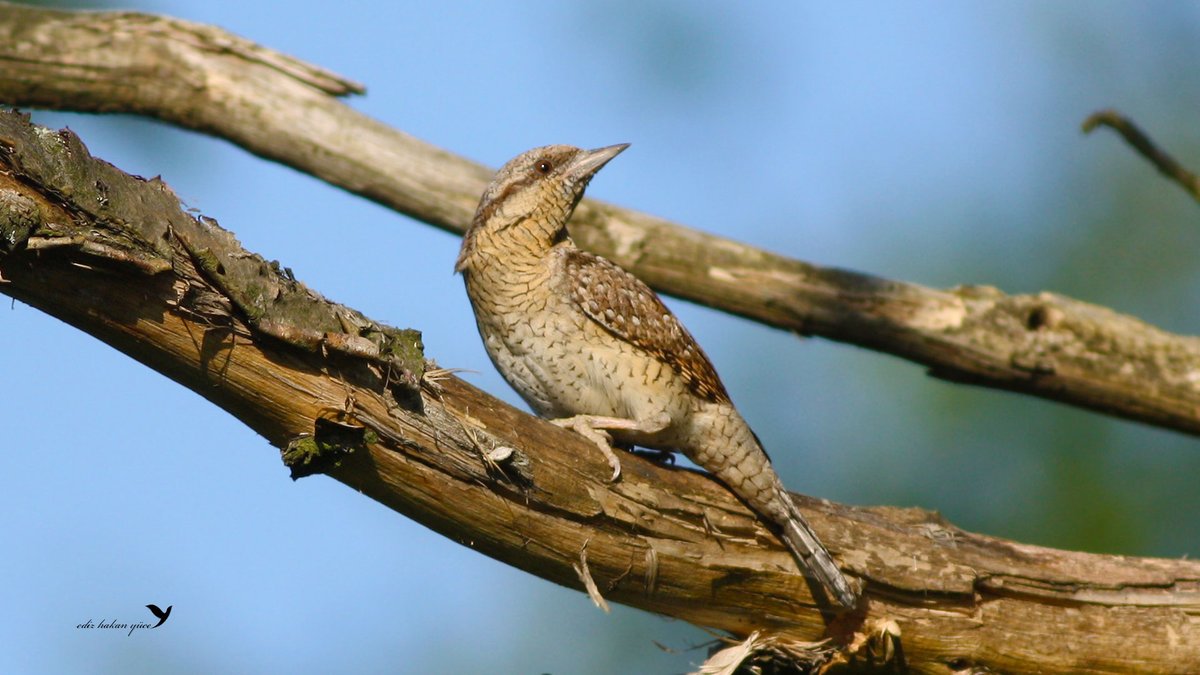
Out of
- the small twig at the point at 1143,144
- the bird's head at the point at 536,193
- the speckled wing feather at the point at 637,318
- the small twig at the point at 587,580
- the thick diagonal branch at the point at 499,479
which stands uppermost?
the small twig at the point at 1143,144

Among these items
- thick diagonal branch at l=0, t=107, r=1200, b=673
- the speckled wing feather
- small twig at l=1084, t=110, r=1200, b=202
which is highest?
small twig at l=1084, t=110, r=1200, b=202

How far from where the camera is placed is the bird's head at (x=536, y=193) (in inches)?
179

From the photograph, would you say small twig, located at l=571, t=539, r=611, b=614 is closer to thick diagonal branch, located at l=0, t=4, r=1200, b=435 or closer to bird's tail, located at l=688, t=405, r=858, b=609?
bird's tail, located at l=688, t=405, r=858, b=609

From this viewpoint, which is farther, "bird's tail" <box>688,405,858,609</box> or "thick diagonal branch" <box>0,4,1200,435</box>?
"thick diagonal branch" <box>0,4,1200,435</box>

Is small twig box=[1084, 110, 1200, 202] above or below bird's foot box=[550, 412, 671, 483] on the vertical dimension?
above

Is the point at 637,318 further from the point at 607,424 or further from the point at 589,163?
the point at 589,163

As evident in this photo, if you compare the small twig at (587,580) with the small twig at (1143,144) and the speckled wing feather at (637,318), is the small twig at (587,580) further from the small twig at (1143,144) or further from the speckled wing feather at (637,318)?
the small twig at (1143,144)

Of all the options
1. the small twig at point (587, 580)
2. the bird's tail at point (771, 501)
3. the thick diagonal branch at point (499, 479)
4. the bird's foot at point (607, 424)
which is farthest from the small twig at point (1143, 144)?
the small twig at point (587, 580)

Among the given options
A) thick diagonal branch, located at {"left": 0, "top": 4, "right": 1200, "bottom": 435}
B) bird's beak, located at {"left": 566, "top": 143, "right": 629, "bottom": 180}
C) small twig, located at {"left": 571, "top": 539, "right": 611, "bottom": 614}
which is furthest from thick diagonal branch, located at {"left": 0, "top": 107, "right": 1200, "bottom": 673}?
bird's beak, located at {"left": 566, "top": 143, "right": 629, "bottom": 180}

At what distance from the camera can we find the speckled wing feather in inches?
166

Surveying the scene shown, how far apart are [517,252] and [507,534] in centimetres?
146

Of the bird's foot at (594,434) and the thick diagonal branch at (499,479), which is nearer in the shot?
the thick diagonal branch at (499,479)

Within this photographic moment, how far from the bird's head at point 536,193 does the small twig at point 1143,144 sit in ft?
7.72

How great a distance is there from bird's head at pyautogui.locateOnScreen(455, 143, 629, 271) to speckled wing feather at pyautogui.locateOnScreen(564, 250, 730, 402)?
27cm
